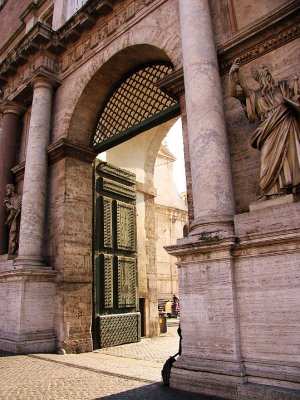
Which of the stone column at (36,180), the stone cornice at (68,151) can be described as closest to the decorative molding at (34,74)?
the stone column at (36,180)

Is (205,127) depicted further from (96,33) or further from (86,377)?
(96,33)

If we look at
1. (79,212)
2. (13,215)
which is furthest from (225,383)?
(13,215)

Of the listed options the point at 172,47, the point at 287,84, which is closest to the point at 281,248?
the point at 287,84

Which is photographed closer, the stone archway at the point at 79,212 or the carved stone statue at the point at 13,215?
the stone archway at the point at 79,212

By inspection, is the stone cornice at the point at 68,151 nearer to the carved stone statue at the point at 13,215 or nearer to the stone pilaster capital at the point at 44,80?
the carved stone statue at the point at 13,215

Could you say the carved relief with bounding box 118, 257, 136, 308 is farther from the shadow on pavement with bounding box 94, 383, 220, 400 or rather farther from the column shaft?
the shadow on pavement with bounding box 94, 383, 220, 400

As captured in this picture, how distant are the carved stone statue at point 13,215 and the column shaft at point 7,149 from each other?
0.92 feet

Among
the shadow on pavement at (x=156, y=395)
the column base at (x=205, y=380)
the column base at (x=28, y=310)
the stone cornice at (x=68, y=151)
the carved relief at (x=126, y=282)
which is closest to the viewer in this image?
the column base at (x=205, y=380)

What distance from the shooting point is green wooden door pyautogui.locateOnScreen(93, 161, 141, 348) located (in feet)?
27.6

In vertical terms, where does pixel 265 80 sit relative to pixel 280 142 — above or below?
above

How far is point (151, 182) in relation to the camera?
11938mm

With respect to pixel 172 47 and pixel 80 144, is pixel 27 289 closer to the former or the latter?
pixel 80 144

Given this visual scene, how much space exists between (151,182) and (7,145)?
4617 mm

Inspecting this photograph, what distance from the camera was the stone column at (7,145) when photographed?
9562 mm
